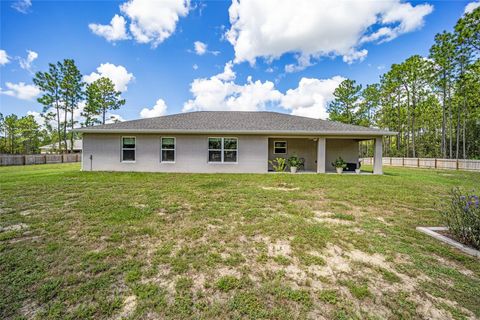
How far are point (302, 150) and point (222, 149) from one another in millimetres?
6119

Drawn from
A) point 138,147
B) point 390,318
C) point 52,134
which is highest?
point 52,134

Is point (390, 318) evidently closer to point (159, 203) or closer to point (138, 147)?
point (159, 203)

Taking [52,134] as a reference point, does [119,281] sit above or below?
below

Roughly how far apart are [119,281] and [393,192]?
28.9ft

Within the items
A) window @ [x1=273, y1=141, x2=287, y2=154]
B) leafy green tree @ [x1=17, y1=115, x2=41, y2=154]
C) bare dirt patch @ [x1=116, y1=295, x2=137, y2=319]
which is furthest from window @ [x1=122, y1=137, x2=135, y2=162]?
leafy green tree @ [x1=17, y1=115, x2=41, y2=154]

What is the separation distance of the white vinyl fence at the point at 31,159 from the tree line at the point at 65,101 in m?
3.76

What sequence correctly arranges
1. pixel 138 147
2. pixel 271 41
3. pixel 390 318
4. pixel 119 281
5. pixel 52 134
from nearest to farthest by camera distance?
pixel 390 318 < pixel 119 281 < pixel 138 147 < pixel 271 41 < pixel 52 134

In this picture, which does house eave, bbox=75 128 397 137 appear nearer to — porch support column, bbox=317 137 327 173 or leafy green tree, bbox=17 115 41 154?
porch support column, bbox=317 137 327 173

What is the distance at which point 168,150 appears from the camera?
39.2 ft

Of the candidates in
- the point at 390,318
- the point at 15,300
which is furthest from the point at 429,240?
the point at 15,300

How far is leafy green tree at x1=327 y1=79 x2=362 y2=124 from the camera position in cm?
2992

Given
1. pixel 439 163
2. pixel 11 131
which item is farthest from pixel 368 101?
pixel 11 131

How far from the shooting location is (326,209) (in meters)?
5.35

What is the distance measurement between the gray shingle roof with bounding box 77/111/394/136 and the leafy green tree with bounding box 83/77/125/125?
76.5 feet
